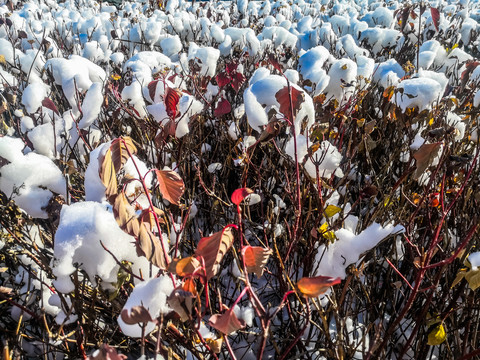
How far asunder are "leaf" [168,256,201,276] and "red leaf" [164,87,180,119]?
23.9 inches

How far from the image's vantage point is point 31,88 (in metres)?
1.44

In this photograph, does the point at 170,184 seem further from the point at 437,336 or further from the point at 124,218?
the point at 437,336

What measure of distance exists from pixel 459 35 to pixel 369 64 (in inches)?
155

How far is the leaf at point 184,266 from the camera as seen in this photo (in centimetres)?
59

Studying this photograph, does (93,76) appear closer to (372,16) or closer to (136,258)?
(136,258)

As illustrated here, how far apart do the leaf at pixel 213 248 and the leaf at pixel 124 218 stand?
0.35ft

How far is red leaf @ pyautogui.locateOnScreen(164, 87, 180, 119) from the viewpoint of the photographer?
107 centimetres

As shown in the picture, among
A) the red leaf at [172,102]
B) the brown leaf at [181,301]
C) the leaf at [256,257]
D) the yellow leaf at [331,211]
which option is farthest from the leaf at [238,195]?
the red leaf at [172,102]

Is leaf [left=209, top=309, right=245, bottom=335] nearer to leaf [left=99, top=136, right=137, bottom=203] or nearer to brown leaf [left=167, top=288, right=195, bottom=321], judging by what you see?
brown leaf [left=167, top=288, right=195, bottom=321]

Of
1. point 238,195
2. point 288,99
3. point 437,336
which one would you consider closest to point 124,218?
point 238,195

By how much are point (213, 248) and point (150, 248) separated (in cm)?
11

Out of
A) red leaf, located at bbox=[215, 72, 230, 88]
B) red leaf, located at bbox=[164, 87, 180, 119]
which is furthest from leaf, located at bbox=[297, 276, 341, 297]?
red leaf, located at bbox=[215, 72, 230, 88]

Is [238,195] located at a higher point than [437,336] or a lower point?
higher

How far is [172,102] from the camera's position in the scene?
1.08 meters
